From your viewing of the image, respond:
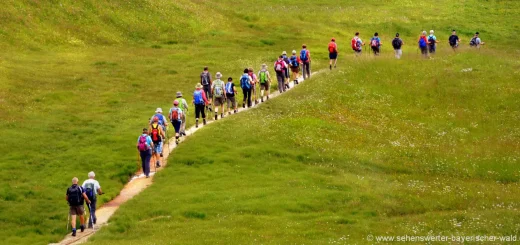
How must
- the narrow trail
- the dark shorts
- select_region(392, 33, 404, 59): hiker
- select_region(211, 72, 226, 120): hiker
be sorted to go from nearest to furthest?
the narrow trail
the dark shorts
select_region(211, 72, 226, 120): hiker
select_region(392, 33, 404, 59): hiker

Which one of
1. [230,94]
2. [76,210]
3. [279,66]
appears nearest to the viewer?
[76,210]

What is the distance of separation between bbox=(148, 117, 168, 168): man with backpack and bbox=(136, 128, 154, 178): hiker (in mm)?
1228

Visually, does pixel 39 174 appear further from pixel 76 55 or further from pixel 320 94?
pixel 76 55

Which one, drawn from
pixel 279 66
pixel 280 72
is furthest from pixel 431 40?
pixel 279 66

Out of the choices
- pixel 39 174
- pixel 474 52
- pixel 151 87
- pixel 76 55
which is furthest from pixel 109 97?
pixel 474 52

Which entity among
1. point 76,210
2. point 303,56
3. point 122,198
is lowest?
point 122,198

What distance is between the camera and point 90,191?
36812mm

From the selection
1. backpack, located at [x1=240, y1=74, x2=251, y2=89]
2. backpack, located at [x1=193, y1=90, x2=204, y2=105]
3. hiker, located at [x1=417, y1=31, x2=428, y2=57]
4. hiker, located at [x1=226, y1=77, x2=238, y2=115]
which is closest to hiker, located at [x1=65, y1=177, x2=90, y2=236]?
backpack, located at [x1=193, y1=90, x2=204, y2=105]

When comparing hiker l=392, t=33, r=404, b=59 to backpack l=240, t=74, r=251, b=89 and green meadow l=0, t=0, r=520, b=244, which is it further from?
backpack l=240, t=74, r=251, b=89

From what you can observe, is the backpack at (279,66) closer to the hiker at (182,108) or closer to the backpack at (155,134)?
the hiker at (182,108)

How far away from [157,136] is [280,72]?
1699 cm

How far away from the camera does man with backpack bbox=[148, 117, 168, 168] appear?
44.2 meters

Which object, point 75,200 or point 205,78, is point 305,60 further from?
point 75,200

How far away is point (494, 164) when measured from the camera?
161 ft
